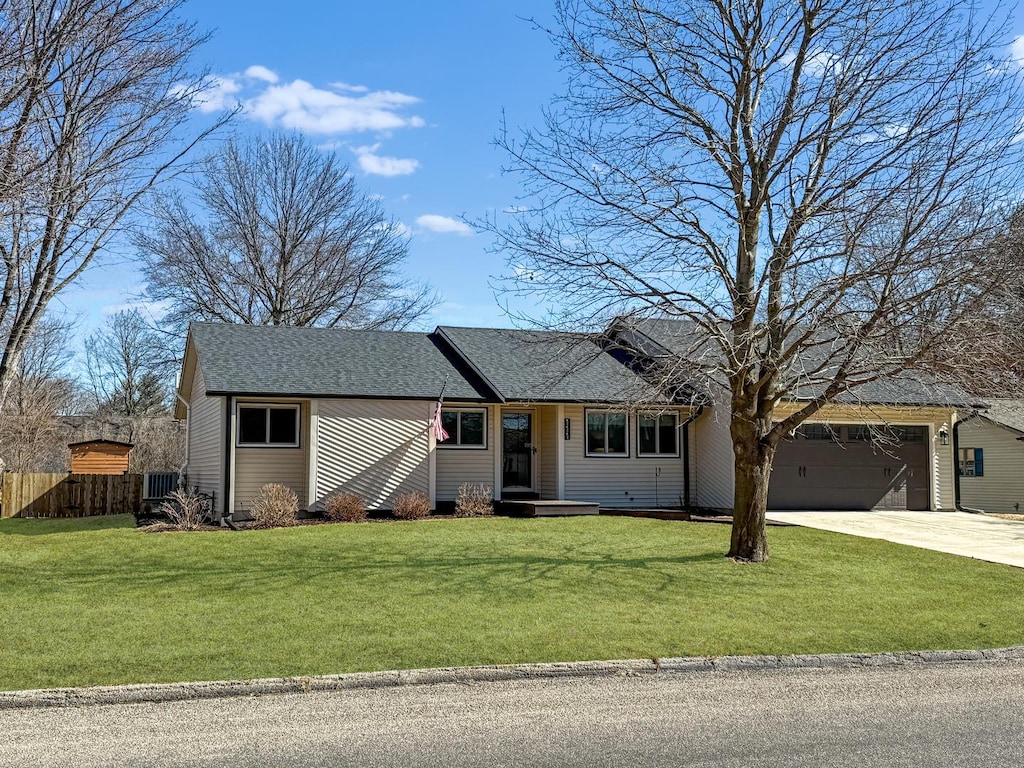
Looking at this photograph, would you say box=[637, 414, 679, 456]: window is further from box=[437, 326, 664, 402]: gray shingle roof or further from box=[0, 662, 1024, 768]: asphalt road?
box=[0, 662, 1024, 768]: asphalt road

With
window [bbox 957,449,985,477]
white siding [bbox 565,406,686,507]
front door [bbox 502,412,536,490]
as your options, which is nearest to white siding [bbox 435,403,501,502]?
front door [bbox 502,412,536,490]

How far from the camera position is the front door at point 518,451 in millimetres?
21891

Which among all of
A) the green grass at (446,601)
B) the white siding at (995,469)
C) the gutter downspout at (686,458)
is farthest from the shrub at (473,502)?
the white siding at (995,469)

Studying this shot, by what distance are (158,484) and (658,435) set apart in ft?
41.3

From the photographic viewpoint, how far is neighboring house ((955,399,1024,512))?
29.8m

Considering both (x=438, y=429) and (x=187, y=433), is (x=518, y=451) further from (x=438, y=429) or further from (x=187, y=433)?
(x=187, y=433)

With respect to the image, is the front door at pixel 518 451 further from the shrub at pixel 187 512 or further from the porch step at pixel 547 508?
the shrub at pixel 187 512

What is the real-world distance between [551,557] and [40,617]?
6778 mm

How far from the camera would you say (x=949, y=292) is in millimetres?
11781

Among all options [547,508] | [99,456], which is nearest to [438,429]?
[547,508]

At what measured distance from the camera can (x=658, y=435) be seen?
22047mm

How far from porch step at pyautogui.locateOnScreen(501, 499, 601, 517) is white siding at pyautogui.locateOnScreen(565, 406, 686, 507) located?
1.30m

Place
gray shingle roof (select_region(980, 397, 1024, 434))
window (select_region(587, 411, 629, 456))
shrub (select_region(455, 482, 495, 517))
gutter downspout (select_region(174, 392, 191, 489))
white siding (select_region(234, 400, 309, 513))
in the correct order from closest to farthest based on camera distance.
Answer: white siding (select_region(234, 400, 309, 513)) → shrub (select_region(455, 482, 495, 517)) → window (select_region(587, 411, 629, 456)) → gutter downspout (select_region(174, 392, 191, 489)) → gray shingle roof (select_region(980, 397, 1024, 434))

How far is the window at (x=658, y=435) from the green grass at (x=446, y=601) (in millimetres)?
6044
